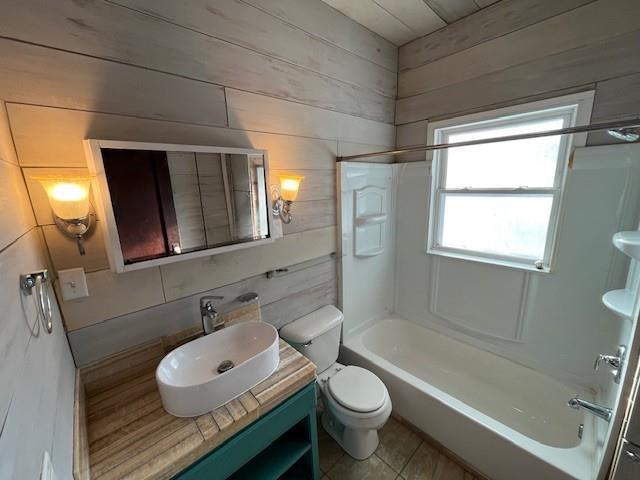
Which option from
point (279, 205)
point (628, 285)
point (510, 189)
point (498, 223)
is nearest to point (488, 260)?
point (498, 223)

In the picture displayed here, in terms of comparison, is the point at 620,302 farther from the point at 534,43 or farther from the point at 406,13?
the point at 406,13

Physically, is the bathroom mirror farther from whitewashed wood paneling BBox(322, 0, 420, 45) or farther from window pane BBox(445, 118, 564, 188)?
window pane BBox(445, 118, 564, 188)

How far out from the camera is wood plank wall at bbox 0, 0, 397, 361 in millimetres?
871

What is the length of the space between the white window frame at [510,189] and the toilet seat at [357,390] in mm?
1121

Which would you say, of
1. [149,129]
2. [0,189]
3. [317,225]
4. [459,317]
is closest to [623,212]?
[459,317]

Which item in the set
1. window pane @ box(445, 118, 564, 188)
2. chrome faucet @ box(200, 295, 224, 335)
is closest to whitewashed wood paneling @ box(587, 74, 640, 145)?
window pane @ box(445, 118, 564, 188)

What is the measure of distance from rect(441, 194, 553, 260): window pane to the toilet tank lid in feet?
3.75

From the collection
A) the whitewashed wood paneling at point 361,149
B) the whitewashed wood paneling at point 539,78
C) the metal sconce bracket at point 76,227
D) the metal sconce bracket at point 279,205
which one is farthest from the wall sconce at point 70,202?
the whitewashed wood paneling at point 539,78

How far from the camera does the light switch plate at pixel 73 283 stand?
95cm

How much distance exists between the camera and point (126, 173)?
994 millimetres

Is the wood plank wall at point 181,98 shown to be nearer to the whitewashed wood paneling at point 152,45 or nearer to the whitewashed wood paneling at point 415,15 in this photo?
the whitewashed wood paneling at point 152,45

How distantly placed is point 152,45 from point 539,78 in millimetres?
2017

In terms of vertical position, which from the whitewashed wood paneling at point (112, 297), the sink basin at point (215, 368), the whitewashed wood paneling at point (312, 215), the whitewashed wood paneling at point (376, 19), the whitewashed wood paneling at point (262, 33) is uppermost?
the whitewashed wood paneling at point (376, 19)

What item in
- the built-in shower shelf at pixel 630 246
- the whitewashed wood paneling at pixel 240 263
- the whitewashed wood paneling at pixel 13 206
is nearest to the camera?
the whitewashed wood paneling at pixel 13 206
